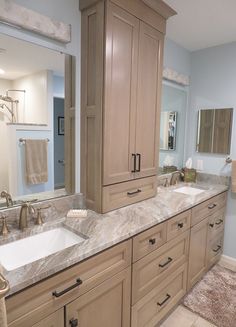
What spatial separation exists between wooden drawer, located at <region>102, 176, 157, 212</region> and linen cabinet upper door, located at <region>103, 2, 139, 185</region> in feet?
0.21

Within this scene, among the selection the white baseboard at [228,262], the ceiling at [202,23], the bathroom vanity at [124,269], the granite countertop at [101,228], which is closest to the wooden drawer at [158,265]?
the bathroom vanity at [124,269]

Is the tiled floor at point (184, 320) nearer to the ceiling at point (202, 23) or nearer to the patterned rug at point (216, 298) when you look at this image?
the patterned rug at point (216, 298)

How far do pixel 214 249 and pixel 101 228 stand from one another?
174 cm

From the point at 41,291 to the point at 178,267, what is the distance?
1298 millimetres

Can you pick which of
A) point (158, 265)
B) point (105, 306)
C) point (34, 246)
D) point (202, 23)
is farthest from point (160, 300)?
point (202, 23)

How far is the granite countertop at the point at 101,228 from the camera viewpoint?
93cm

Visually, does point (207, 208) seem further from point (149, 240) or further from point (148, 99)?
point (148, 99)

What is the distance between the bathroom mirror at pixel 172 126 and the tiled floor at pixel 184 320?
4.46ft

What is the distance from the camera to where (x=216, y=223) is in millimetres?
2477

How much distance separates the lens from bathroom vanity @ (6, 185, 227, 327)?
96cm

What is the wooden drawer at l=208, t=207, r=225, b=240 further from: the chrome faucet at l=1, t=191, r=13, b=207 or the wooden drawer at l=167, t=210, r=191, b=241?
the chrome faucet at l=1, t=191, r=13, b=207

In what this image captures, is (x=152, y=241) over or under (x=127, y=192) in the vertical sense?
under

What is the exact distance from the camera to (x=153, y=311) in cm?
165

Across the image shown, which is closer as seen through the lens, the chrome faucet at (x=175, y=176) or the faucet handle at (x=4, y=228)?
the faucet handle at (x=4, y=228)
